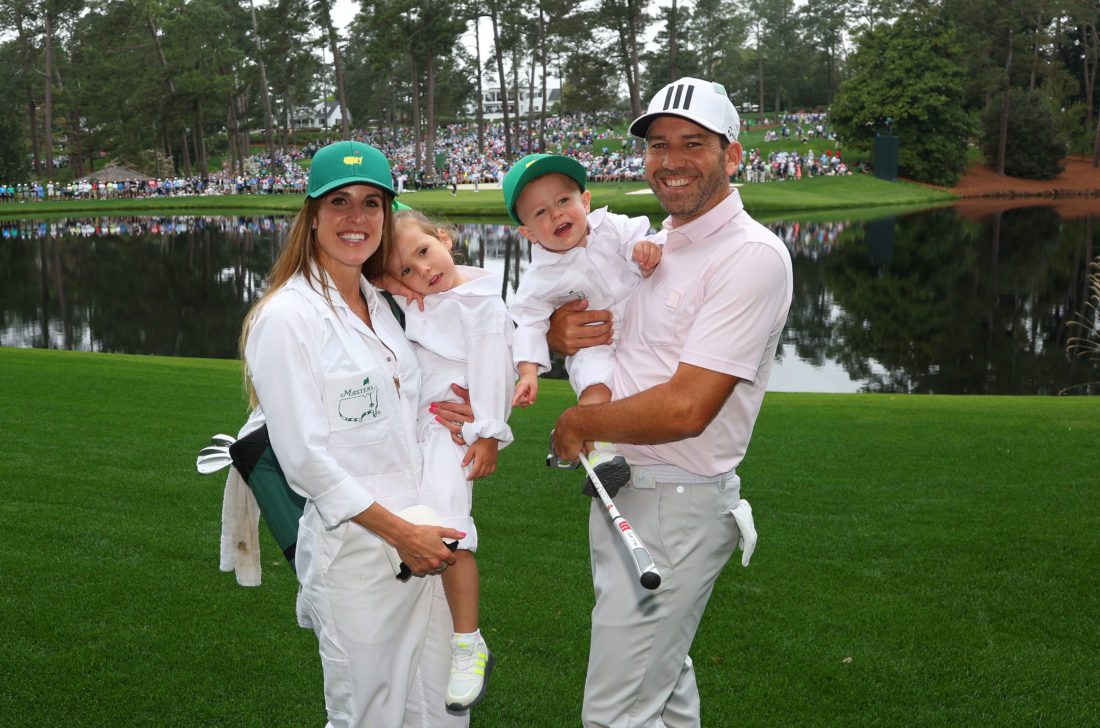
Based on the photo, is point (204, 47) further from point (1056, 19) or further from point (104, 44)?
point (1056, 19)

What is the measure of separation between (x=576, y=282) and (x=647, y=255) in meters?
0.33

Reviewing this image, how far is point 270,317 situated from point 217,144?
3384 inches

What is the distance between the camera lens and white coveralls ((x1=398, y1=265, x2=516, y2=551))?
3014mm

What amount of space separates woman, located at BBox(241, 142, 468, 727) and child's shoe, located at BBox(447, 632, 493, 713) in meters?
0.12

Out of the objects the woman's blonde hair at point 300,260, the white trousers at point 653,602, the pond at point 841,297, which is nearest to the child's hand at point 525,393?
the white trousers at point 653,602

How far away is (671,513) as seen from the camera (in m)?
2.96

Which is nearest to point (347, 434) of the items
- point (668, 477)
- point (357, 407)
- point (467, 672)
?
point (357, 407)

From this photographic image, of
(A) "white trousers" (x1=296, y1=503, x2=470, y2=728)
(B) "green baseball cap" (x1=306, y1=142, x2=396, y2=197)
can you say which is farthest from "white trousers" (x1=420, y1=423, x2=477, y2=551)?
(B) "green baseball cap" (x1=306, y1=142, x2=396, y2=197)

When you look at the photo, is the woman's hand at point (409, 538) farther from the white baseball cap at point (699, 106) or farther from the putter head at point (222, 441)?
the white baseball cap at point (699, 106)

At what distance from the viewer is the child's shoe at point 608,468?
2924 millimetres

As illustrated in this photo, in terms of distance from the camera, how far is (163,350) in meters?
17.3

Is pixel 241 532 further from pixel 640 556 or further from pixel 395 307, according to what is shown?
pixel 640 556

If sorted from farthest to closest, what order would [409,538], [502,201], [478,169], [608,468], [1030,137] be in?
[478,169] < [1030,137] < [502,201] < [608,468] < [409,538]

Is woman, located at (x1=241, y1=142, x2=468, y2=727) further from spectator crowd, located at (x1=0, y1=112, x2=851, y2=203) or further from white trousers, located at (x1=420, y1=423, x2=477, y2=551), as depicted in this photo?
spectator crowd, located at (x1=0, y1=112, x2=851, y2=203)
